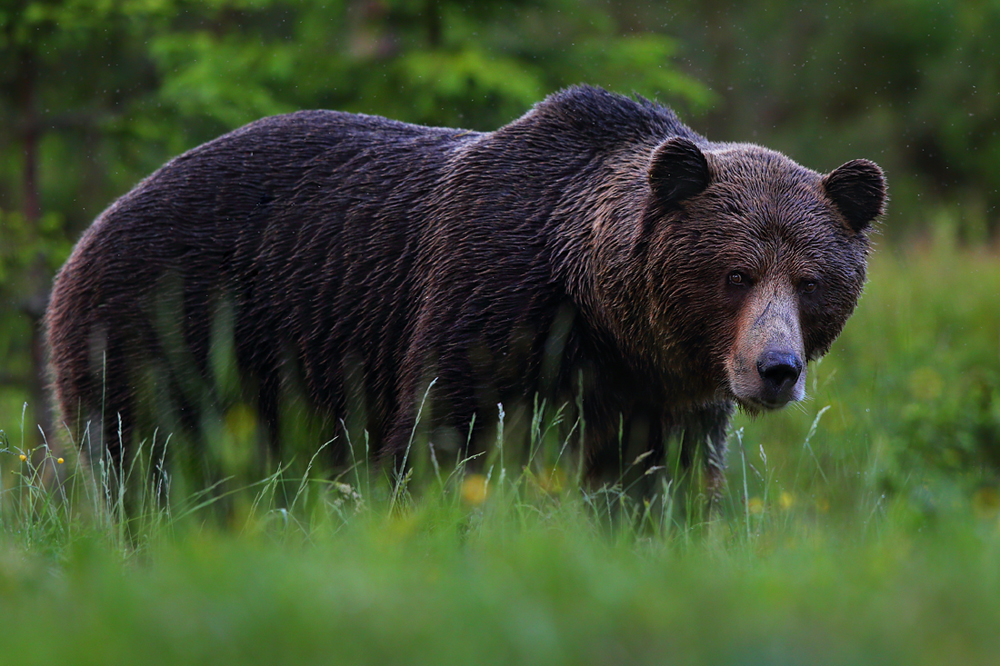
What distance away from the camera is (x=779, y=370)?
380 cm

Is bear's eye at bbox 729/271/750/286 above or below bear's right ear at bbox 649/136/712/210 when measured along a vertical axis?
below

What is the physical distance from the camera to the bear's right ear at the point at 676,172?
4.13 meters

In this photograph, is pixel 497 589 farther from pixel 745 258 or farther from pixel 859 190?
pixel 859 190

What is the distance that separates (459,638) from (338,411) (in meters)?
3.05

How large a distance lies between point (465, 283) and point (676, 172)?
948 millimetres

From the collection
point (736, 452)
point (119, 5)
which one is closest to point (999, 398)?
point (736, 452)

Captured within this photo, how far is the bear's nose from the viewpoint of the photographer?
3787mm

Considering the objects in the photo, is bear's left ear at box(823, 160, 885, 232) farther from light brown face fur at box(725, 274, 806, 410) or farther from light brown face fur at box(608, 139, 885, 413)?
light brown face fur at box(725, 274, 806, 410)

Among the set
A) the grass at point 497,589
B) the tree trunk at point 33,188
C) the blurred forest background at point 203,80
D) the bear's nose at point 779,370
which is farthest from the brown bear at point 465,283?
the tree trunk at point 33,188

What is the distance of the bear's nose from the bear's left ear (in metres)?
0.80

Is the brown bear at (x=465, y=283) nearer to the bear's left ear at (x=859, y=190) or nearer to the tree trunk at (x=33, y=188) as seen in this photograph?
the bear's left ear at (x=859, y=190)

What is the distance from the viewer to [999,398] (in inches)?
251

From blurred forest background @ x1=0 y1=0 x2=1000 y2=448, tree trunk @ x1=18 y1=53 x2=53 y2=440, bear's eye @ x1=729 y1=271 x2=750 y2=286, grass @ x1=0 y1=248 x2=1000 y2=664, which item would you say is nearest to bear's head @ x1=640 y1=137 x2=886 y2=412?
bear's eye @ x1=729 y1=271 x2=750 y2=286

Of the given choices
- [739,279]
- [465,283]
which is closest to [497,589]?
[739,279]
